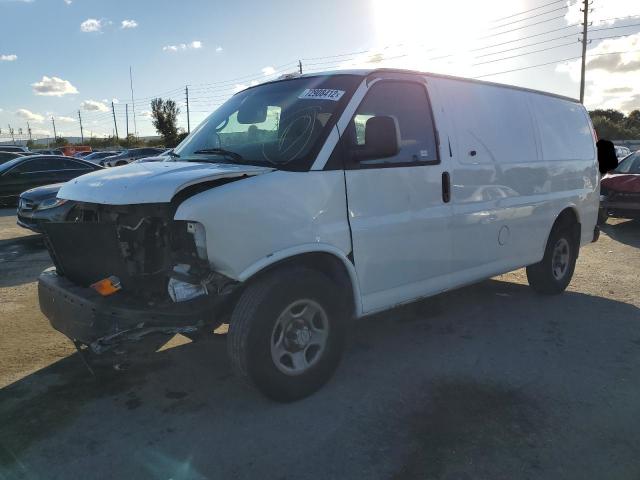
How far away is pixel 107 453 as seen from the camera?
2969mm

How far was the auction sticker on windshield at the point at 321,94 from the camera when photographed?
3.75 meters

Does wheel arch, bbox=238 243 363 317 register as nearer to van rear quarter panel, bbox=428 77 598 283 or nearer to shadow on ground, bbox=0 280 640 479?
shadow on ground, bbox=0 280 640 479

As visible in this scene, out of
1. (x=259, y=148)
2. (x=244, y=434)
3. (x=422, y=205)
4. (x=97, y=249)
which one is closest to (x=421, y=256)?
(x=422, y=205)

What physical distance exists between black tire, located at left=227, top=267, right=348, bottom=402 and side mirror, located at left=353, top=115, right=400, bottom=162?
2.95 feet

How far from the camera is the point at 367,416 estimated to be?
335 cm

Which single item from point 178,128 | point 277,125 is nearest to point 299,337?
point 277,125

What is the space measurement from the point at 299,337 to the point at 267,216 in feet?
2.80

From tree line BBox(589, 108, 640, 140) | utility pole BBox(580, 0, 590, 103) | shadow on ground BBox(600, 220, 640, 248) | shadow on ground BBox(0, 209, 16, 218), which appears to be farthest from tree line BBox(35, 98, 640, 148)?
shadow on ground BBox(600, 220, 640, 248)

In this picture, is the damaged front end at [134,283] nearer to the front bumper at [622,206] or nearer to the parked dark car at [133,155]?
the front bumper at [622,206]

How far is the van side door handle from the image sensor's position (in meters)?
4.27

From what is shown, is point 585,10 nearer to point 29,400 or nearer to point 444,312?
point 444,312

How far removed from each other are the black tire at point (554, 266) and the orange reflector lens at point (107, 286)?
4.50 m

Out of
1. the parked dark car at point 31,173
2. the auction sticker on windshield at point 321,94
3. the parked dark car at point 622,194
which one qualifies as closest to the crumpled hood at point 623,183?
the parked dark car at point 622,194

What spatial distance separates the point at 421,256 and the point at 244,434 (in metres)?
1.90
